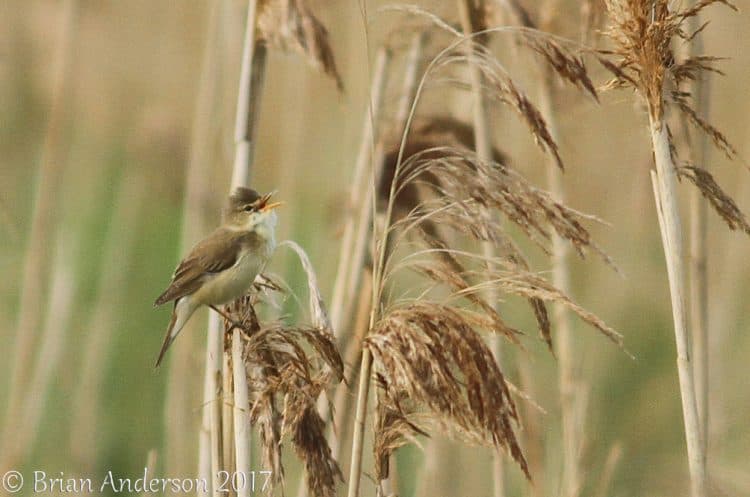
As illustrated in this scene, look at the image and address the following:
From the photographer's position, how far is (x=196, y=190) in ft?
10.5

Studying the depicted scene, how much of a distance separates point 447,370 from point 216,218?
184 centimetres

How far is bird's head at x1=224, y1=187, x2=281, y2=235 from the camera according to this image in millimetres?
2371

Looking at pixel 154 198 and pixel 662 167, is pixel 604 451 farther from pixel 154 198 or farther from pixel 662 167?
pixel 662 167

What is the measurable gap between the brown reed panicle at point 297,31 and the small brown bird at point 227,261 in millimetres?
309

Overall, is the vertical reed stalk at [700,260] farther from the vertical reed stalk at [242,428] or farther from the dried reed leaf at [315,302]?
the vertical reed stalk at [242,428]

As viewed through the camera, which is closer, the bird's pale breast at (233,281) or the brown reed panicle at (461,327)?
the brown reed panicle at (461,327)

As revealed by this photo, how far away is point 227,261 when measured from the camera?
2424 mm

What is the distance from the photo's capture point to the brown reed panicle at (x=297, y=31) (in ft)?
7.43

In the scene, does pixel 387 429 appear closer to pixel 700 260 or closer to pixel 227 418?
pixel 227 418

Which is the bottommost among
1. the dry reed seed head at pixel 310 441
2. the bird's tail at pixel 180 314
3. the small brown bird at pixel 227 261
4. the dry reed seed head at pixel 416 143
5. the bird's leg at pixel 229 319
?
the dry reed seed head at pixel 310 441

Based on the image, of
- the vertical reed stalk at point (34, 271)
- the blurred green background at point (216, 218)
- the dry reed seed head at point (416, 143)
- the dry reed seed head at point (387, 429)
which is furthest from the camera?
the blurred green background at point (216, 218)

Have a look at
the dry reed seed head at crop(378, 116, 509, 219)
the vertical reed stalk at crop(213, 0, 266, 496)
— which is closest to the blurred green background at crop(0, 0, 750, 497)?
the dry reed seed head at crop(378, 116, 509, 219)

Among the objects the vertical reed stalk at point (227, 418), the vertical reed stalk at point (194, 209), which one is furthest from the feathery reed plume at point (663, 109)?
the vertical reed stalk at point (194, 209)

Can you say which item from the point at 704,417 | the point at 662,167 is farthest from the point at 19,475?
the point at 662,167
